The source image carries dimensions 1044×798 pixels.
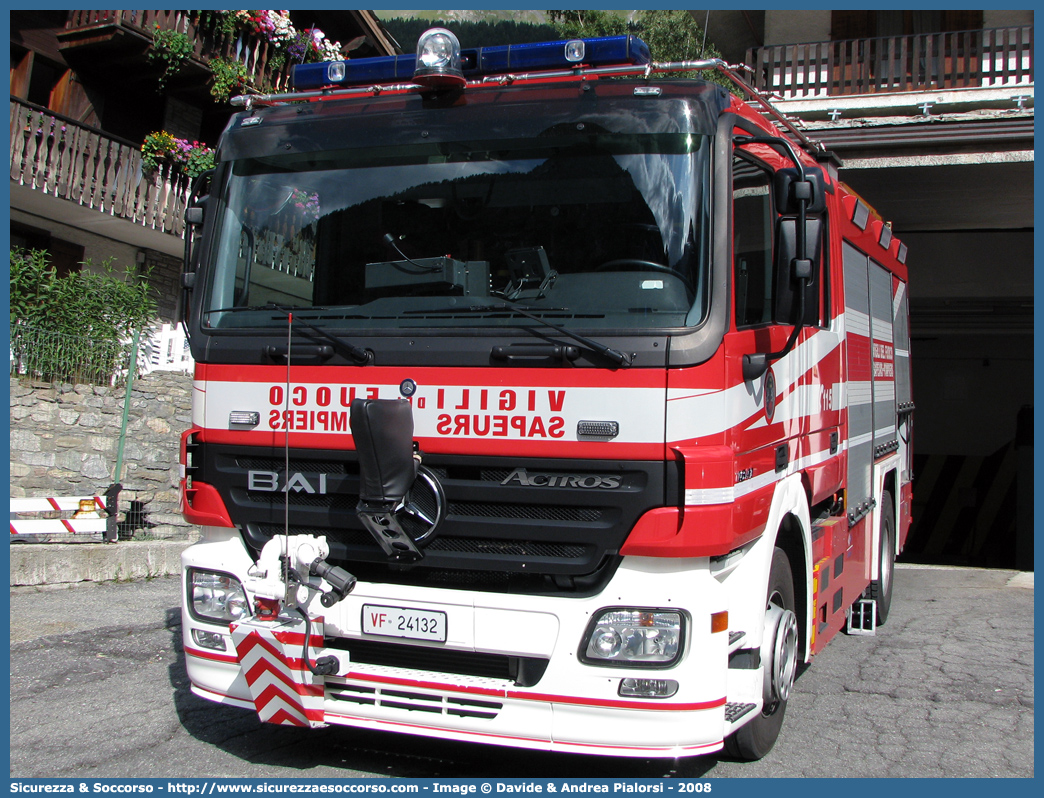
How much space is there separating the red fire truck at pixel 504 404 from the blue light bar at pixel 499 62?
16 mm

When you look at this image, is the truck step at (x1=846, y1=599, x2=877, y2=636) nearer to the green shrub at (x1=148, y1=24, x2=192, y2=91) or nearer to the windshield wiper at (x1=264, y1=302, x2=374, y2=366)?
the windshield wiper at (x1=264, y1=302, x2=374, y2=366)

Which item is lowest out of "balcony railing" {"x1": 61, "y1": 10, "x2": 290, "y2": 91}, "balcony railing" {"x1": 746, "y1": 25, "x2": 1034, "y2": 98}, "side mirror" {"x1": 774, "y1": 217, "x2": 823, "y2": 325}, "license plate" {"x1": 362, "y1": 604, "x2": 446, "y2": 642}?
"license plate" {"x1": 362, "y1": 604, "x2": 446, "y2": 642}

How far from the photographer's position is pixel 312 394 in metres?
3.91

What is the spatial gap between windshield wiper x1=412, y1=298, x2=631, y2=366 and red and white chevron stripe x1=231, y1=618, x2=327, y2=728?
4.43ft

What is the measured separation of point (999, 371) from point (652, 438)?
18002 millimetres

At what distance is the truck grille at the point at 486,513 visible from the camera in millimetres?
3525

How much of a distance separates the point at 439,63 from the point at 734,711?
2.87 meters

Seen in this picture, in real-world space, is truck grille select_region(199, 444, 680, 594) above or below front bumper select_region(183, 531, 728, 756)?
above

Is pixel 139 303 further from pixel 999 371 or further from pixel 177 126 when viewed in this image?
pixel 999 371

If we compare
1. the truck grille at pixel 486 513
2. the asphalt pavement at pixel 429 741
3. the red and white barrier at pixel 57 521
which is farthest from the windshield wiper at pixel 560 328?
the red and white barrier at pixel 57 521

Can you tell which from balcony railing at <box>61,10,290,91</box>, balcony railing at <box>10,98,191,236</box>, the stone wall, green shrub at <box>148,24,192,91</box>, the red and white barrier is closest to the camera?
the red and white barrier

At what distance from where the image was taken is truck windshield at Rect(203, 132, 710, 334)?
3.65 metres

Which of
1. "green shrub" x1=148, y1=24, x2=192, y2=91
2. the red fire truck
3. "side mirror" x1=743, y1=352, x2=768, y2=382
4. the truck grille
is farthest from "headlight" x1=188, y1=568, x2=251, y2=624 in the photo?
"green shrub" x1=148, y1=24, x2=192, y2=91

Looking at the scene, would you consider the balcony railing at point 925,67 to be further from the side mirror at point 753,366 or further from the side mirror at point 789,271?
the side mirror at point 753,366
